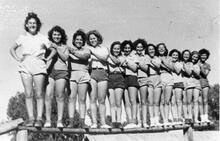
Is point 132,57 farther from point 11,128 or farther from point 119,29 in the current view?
point 11,128

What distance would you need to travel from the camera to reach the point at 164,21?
10.1 meters

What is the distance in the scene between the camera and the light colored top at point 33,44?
23.9ft

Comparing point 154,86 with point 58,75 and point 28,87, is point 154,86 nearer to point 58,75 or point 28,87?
point 58,75

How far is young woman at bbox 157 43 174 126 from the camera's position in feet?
30.3

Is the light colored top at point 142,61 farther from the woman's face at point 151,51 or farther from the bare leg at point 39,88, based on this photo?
the bare leg at point 39,88

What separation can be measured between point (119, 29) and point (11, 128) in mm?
4067

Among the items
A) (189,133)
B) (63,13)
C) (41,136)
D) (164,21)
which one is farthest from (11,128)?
(41,136)

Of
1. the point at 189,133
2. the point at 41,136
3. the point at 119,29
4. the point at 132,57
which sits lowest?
the point at 41,136

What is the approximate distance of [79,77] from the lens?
7684 millimetres

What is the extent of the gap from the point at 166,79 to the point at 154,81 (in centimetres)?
44

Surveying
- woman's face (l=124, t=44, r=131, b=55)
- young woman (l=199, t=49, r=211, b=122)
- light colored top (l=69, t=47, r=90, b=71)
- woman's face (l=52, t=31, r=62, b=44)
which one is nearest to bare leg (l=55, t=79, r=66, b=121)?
light colored top (l=69, t=47, r=90, b=71)

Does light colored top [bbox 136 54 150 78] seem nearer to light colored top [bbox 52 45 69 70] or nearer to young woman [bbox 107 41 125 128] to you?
young woman [bbox 107 41 125 128]

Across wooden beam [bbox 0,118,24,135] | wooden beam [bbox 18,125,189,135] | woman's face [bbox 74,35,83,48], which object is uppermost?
woman's face [bbox 74,35,83,48]

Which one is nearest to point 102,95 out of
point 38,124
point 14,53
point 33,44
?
point 38,124
